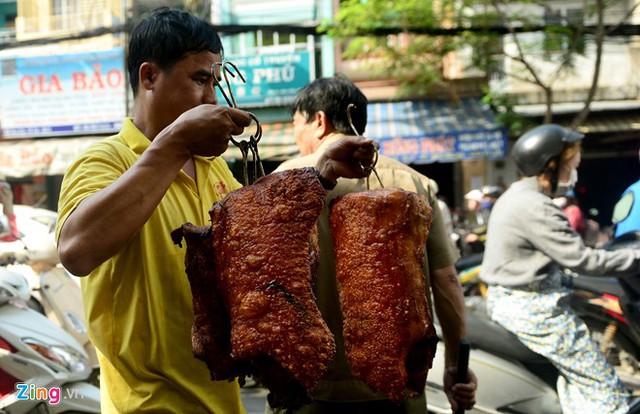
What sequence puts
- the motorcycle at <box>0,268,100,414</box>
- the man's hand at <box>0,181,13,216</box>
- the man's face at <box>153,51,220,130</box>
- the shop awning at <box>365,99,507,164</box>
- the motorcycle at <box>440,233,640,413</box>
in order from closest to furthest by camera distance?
the man's face at <box>153,51,220,130</box> < the motorcycle at <box>0,268,100,414</box> < the motorcycle at <box>440,233,640,413</box> < the man's hand at <box>0,181,13,216</box> < the shop awning at <box>365,99,507,164</box>

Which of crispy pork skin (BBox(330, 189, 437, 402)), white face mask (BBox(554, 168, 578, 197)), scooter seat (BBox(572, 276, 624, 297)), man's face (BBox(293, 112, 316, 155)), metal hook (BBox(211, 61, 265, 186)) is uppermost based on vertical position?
metal hook (BBox(211, 61, 265, 186))

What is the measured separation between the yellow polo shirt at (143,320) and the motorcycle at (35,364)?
2.23 m

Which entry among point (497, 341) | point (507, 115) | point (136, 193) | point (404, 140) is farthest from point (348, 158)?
point (404, 140)

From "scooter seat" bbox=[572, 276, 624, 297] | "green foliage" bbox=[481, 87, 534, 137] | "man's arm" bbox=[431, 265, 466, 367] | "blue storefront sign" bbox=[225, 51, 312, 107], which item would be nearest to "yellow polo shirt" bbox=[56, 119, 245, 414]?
"man's arm" bbox=[431, 265, 466, 367]

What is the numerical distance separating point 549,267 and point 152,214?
284 cm

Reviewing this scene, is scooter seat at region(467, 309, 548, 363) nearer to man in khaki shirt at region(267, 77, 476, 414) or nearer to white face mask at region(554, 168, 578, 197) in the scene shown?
white face mask at region(554, 168, 578, 197)

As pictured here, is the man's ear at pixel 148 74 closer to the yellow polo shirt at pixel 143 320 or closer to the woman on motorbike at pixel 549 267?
the yellow polo shirt at pixel 143 320

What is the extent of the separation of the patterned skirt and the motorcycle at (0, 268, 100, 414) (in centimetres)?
254

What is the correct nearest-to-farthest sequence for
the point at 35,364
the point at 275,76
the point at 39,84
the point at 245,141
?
the point at 245,141, the point at 35,364, the point at 275,76, the point at 39,84

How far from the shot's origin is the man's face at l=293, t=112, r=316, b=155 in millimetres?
2750

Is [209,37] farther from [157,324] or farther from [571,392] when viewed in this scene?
[571,392]

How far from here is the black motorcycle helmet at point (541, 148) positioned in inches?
154

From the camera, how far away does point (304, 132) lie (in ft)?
9.15

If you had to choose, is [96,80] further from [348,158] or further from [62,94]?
[348,158]
